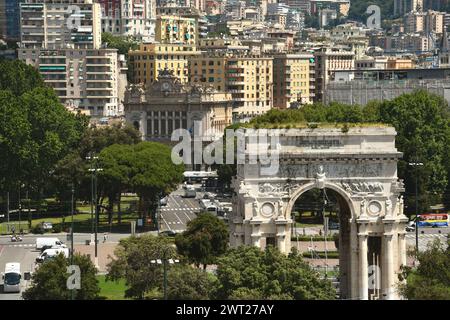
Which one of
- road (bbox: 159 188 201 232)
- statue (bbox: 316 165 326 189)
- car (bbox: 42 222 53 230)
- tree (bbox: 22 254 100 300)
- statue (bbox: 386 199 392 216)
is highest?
statue (bbox: 316 165 326 189)

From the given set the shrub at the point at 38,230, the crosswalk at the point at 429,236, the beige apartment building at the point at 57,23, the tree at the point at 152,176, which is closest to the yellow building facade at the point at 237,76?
the beige apartment building at the point at 57,23

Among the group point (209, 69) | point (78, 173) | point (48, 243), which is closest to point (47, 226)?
point (78, 173)

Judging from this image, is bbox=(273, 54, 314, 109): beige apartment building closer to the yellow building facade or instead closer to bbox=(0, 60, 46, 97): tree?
the yellow building facade

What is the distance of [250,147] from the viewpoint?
5684cm

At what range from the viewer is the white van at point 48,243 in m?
82.8

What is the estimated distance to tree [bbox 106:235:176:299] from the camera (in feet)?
192

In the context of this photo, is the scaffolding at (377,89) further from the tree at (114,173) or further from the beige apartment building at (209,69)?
the tree at (114,173)

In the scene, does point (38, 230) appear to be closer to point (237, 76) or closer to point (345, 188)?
point (345, 188)

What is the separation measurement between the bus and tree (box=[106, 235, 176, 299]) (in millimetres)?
31139

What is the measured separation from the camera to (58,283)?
176 feet

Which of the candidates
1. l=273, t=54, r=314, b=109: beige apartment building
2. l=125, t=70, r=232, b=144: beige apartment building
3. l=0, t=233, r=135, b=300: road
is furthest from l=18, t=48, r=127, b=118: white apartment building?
l=0, t=233, r=135, b=300: road

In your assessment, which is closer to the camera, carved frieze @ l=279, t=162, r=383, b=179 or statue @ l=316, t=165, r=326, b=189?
statue @ l=316, t=165, r=326, b=189

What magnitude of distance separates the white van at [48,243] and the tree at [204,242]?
14.4 metres
